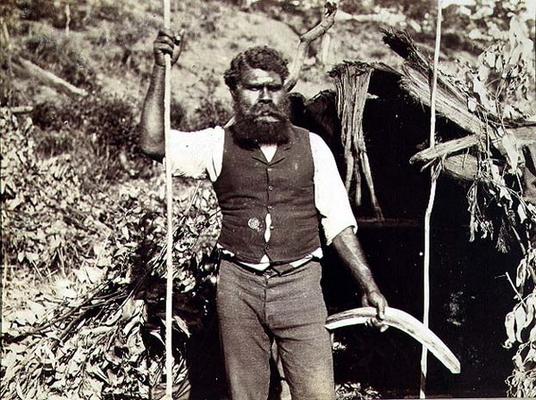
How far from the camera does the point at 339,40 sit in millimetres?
8156

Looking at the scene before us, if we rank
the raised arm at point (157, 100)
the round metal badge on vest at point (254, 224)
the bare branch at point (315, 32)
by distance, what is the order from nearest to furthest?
the raised arm at point (157, 100) < the round metal badge on vest at point (254, 224) < the bare branch at point (315, 32)

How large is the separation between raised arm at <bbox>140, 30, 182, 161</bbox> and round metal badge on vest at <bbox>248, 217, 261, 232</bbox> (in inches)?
16.9

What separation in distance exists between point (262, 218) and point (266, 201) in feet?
0.22

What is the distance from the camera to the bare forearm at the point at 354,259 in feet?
10.1

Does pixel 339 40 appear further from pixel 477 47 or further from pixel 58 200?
pixel 58 200

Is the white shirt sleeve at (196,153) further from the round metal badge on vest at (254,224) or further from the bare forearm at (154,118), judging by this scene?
the round metal badge on vest at (254,224)

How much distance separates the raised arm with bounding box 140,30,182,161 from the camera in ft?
9.31

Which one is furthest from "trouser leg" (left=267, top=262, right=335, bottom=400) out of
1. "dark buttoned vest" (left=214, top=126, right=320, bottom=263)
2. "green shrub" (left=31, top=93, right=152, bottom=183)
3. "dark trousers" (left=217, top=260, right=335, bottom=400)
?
"green shrub" (left=31, top=93, right=152, bottom=183)

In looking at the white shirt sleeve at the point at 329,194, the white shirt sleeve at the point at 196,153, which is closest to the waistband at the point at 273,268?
the white shirt sleeve at the point at 329,194

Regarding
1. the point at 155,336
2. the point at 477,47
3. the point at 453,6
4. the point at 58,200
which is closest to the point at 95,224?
the point at 58,200

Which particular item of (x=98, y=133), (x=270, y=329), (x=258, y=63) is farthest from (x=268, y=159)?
(x=98, y=133)

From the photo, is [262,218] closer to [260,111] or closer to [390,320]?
[260,111]

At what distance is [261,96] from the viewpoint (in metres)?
3.05

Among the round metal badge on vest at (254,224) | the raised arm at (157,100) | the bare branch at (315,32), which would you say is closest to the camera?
the raised arm at (157,100)
